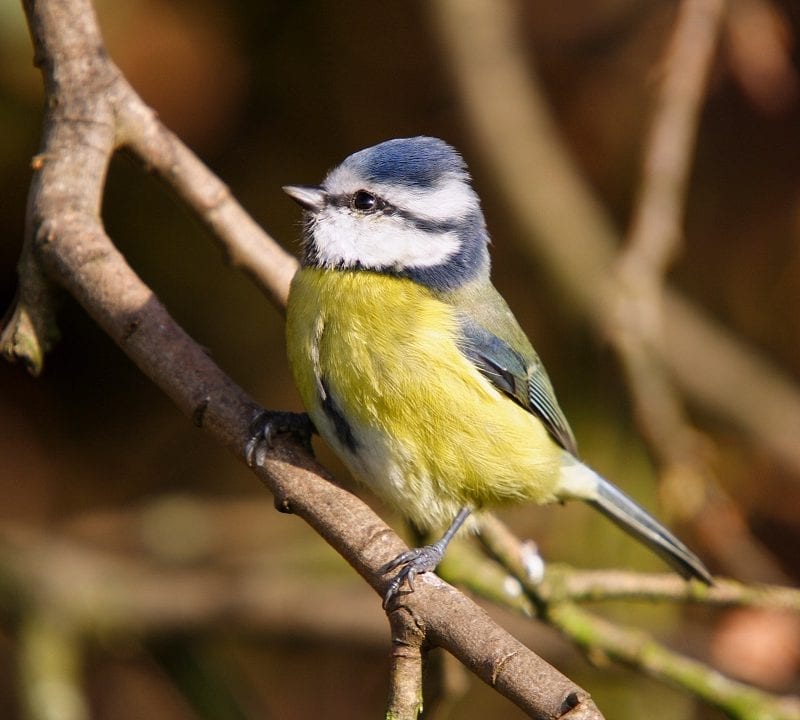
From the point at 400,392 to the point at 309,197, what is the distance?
1.79ft

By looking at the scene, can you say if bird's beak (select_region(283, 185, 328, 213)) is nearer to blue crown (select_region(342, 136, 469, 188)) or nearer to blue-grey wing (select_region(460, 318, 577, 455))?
blue crown (select_region(342, 136, 469, 188))

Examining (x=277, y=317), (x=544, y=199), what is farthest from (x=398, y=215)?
(x=277, y=317)

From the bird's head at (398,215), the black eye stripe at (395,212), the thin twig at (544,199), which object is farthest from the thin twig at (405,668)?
the thin twig at (544,199)

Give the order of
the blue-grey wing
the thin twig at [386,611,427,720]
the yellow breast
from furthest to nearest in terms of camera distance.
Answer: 1. the blue-grey wing
2. the yellow breast
3. the thin twig at [386,611,427,720]

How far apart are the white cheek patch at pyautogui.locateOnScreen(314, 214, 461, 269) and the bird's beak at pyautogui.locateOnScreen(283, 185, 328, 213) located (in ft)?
0.08

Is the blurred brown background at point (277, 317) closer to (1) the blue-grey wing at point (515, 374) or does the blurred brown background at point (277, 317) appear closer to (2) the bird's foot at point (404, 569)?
(1) the blue-grey wing at point (515, 374)

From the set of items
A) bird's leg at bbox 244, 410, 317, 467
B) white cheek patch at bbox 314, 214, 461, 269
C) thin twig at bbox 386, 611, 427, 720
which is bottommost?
thin twig at bbox 386, 611, 427, 720

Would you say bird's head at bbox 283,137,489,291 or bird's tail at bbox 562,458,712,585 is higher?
bird's head at bbox 283,137,489,291

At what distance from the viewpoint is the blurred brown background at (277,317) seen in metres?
3.23

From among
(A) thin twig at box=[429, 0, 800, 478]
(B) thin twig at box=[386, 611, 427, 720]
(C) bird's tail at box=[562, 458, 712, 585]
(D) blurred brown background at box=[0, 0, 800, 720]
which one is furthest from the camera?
(A) thin twig at box=[429, 0, 800, 478]

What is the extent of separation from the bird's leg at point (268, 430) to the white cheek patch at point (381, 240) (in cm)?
43

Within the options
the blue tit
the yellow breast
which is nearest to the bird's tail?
the blue tit

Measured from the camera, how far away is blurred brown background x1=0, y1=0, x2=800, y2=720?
3.23m

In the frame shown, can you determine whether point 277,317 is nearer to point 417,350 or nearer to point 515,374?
point 515,374
